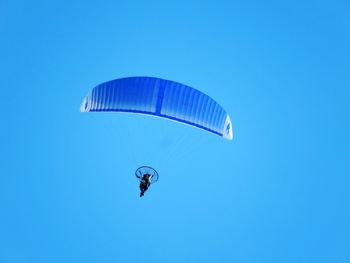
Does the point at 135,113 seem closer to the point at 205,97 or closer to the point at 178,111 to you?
the point at 178,111

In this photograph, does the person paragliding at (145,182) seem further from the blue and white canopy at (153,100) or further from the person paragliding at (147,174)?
the blue and white canopy at (153,100)

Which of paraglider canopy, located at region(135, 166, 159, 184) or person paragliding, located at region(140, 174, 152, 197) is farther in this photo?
paraglider canopy, located at region(135, 166, 159, 184)

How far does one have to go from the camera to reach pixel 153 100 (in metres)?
18.5

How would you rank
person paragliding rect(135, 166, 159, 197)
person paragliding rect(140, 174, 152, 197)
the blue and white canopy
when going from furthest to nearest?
1. person paragliding rect(135, 166, 159, 197)
2. person paragliding rect(140, 174, 152, 197)
3. the blue and white canopy

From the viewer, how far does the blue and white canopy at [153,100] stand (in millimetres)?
18391

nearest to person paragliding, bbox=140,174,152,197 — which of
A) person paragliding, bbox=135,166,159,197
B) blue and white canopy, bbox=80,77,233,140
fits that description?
person paragliding, bbox=135,166,159,197

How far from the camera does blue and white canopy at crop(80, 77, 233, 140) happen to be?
18.4 meters

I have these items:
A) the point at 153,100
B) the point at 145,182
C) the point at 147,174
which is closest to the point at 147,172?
the point at 147,174

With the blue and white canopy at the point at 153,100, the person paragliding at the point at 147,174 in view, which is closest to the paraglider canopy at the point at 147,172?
the person paragliding at the point at 147,174

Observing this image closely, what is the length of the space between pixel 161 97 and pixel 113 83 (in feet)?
6.85

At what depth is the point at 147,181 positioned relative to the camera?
20500 millimetres

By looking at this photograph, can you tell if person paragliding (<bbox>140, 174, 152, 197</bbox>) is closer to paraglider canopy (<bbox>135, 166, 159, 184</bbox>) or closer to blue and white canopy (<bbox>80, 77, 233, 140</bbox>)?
paraglider canopy (<bbox>135, 166, 159, 184</bbox>)

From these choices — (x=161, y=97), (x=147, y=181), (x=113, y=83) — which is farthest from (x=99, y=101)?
(x=147, y=181)

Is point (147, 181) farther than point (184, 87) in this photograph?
Yes
